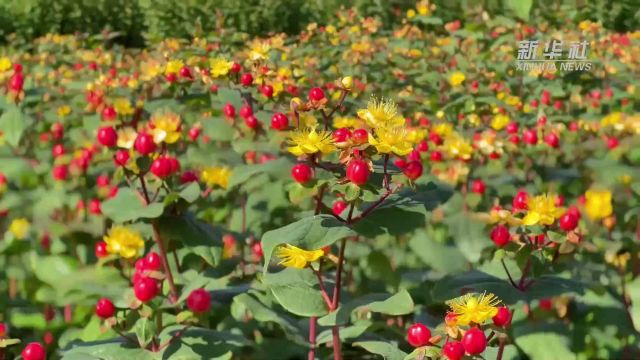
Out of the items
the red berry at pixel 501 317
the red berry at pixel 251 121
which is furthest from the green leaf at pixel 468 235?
the red berry at pixel 501 317

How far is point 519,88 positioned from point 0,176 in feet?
9.62

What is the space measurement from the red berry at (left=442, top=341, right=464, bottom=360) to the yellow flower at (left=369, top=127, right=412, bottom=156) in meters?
0.35

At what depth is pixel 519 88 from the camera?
441 centimetres

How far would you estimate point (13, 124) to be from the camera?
2811mm

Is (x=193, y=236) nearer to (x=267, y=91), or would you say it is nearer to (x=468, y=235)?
(x=267, y=91)

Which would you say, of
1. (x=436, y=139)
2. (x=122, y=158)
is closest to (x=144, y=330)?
(x=122, y=158)

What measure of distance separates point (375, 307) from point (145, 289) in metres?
0.44

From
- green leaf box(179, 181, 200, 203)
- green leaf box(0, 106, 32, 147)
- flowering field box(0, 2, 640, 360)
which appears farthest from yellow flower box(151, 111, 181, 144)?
green leaf box(0, 106, 32, 147)

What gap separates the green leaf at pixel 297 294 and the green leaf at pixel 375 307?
0.05m

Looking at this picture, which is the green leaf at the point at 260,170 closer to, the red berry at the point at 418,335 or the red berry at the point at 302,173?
the red berry at the point at 302,173

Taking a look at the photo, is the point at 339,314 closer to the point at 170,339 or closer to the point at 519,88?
the point at 170,339

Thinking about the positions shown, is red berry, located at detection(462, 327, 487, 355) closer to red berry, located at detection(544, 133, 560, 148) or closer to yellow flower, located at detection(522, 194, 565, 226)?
yellow flower, located at detection(522, 194, 565, 226)

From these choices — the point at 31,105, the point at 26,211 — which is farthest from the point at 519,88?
the point at 26,211

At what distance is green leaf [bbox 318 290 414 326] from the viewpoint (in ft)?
4.57
